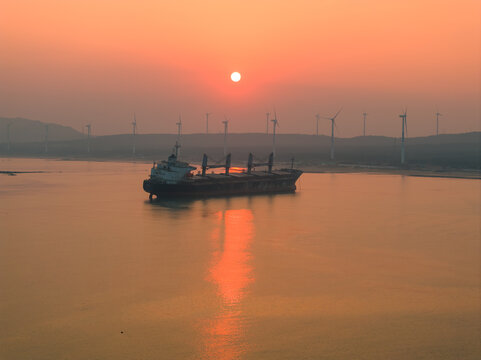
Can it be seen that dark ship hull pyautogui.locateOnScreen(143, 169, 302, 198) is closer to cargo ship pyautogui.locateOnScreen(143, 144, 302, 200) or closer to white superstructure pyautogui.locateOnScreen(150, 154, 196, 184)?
cargo ship pyautogui.locateOnScreen(143, 144, 302, 200)

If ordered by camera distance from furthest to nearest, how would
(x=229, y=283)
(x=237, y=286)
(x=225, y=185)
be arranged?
(x=225, y=185) → (x=229, y=283) → (x=237, y=286)

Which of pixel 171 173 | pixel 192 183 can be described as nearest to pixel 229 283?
pixel 192 183

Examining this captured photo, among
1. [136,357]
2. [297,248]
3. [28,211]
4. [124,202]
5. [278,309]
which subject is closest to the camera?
[136,357]

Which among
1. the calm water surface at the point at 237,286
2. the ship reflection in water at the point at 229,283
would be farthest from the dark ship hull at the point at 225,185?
the ship reflection in water at the point at 229,283

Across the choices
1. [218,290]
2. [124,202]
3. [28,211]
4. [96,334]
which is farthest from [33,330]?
[124,202]

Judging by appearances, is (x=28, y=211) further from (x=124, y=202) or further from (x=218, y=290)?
(x=218, y=290)

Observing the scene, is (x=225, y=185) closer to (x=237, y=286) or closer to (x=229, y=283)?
(x=229, y=283)
